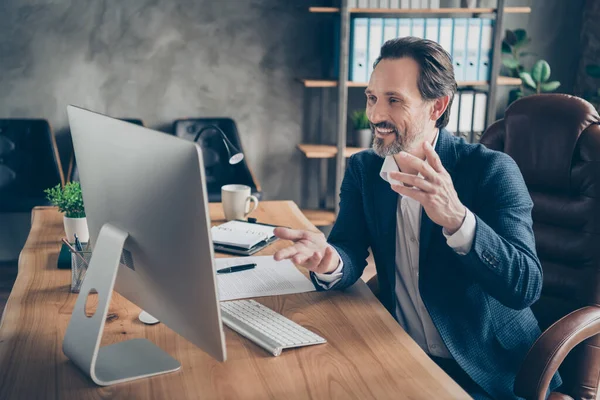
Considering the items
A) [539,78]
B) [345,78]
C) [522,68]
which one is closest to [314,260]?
[345,78]

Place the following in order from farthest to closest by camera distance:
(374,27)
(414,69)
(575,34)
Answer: (575,34) → (374,27) → (414,69)

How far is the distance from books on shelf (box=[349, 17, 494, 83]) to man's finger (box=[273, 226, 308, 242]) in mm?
2521

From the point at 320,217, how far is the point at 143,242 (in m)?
2.95

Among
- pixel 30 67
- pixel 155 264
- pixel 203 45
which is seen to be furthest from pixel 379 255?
pixel 30 67

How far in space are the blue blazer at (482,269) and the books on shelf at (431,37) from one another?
2205mm

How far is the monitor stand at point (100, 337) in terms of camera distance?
1127 millimetres

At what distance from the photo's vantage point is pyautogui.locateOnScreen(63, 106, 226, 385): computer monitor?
99cm

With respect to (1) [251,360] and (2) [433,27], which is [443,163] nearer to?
(1) [251,360]

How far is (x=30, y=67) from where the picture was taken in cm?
392

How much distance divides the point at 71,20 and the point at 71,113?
293 cm

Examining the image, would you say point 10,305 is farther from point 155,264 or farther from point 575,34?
point 575,34

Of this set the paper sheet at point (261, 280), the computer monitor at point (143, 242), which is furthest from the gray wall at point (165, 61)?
the computer monitor at point (143, 242)

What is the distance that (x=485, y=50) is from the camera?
3.87 metres

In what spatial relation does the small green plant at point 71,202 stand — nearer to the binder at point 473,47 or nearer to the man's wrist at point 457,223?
the man's wrist at point 457,223
